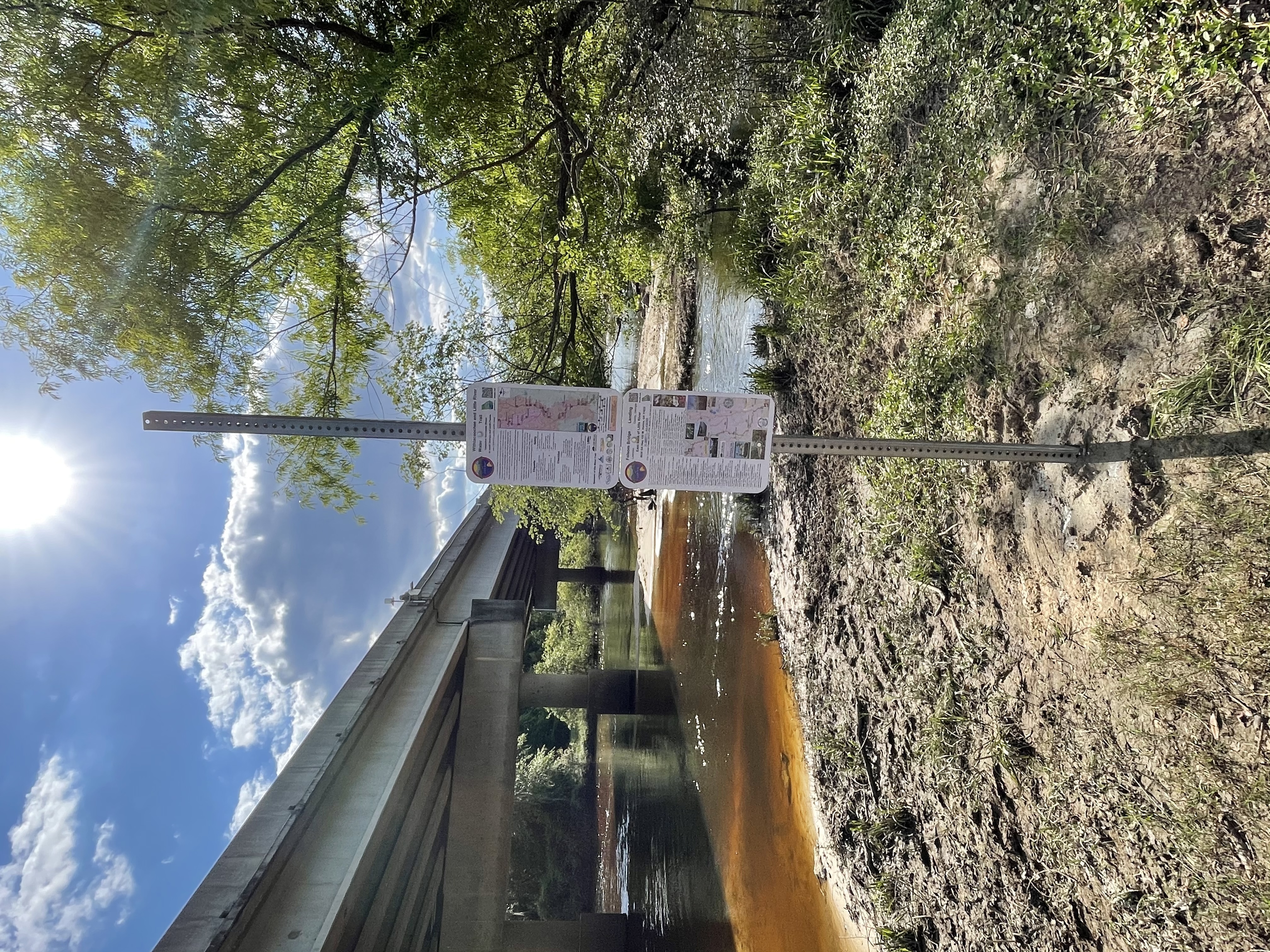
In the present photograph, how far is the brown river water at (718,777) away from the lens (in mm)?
6859

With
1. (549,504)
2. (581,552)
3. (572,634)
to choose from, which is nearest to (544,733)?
(572,634)

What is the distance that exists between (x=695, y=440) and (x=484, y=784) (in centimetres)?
1172

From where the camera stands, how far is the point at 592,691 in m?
16.5

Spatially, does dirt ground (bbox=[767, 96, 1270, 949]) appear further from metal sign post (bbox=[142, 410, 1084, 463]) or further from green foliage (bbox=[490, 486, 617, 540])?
green foliage (bbox=[490, 486, 617, 540])

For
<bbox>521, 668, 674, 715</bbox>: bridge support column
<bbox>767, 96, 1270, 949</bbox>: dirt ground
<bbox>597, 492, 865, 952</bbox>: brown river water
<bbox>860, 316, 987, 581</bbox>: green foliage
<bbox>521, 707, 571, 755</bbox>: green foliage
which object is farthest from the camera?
<bbox>521, 707, 571, 755</bbox>: green foliage

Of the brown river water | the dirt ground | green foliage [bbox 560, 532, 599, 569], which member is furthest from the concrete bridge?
green foliage [bbox 560, 532, 599, 569]

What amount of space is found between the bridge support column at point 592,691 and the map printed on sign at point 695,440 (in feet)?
41.4

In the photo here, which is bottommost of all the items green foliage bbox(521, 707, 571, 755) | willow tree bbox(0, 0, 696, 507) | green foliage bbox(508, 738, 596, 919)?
green foliage bbox(508, 738, 596, 919)

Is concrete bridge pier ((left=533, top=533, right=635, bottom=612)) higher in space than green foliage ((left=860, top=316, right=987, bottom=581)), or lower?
lower

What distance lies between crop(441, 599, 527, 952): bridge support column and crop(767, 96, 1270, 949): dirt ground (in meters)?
9.15

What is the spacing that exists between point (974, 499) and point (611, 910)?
15928 mm

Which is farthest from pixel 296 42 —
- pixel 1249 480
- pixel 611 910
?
pixel 611 910

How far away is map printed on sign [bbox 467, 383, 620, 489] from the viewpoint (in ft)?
10.9

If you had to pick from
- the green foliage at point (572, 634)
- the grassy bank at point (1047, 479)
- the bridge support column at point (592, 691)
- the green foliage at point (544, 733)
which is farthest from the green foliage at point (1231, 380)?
the green foliage at point (544, 733)
